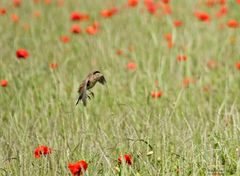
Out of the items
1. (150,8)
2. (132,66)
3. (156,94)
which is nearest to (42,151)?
(156,94)

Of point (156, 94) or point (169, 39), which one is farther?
point (169, 39)

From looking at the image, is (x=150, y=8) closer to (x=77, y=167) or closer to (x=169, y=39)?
(x=169, y=39)

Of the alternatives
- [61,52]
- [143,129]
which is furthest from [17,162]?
[61,52]

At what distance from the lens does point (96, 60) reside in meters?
3.84

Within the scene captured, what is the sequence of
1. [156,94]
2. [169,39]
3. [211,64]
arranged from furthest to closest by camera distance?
[169,39] < [211,64] < [156,94]

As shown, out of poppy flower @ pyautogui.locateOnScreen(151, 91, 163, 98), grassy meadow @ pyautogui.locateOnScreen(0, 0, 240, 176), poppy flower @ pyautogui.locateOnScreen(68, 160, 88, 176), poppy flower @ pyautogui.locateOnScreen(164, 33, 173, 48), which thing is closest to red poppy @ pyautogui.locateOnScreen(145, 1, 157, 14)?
grassy meadow @ pyautogui.locateOnScreen(0, 0, 240, 176)

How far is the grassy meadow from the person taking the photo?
2.26 metres

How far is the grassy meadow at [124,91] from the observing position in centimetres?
226

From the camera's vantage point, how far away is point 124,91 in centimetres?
335

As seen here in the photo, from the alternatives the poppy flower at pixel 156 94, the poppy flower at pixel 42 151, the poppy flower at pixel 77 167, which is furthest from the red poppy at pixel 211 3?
the poppy flower at pixel 77 167

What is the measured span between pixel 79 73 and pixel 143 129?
3.69 feet

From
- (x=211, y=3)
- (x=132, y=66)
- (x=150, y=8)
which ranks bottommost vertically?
(x=132, y=66)

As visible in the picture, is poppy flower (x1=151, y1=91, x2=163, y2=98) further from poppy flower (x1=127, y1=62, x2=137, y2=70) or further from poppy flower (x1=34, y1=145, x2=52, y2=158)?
poppy flower (x1=34, y1=145, x2=52, y2=158)

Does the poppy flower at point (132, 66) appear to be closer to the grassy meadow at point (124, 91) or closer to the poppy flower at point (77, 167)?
the grassy meadow at point (124, 91)
